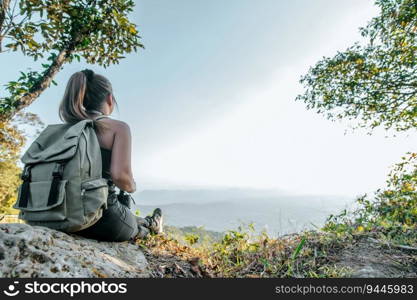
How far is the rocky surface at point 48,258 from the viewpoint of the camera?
1.74 metres

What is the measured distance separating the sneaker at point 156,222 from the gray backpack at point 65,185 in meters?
1.43

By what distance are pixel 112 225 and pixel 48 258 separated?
0.97 meters

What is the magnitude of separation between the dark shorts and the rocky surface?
36cm

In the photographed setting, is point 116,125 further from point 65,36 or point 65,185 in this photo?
point 65,36

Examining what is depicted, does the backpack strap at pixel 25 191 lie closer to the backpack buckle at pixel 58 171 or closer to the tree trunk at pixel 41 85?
the backpack buckle at pixel 58 171

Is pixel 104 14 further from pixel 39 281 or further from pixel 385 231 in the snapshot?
pixel 385 231

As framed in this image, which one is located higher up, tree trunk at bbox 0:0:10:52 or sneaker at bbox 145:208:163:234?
tree trunk at bbox 0:0:10:52

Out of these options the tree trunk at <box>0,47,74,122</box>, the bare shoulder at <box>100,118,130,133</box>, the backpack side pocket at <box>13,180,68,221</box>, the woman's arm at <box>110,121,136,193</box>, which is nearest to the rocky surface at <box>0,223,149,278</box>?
the backpack side pocket at <box>13,180,68,221</box>

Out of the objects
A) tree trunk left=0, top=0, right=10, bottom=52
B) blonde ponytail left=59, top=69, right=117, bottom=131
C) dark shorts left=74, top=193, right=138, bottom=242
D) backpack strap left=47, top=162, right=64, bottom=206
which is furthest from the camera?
tree trunk left=0, top=0, right=10, bottom=52

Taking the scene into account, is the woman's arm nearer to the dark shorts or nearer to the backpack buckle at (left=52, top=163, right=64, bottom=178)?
the dark shorts

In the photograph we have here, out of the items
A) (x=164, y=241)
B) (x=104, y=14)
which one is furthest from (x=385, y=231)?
(x=104, y=14)

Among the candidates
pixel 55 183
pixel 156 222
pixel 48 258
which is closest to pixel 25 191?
pixel 55 183

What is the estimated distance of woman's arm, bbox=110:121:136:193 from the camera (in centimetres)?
275

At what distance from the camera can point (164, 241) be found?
3846 mm
